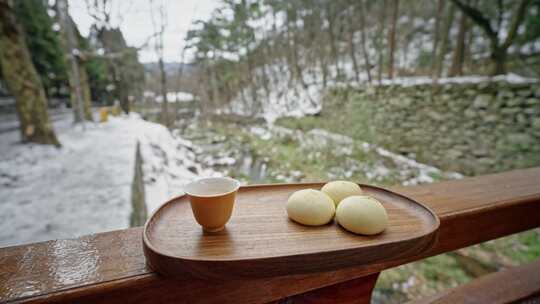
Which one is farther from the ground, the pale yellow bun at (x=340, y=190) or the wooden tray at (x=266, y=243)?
the pale yellow bun at (x=340, y=190)

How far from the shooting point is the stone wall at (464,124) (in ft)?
8.91

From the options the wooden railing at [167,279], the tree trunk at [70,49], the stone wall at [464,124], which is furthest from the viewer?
the tree trunk at [70,49]

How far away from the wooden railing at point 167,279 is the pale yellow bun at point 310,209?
0.07 meters

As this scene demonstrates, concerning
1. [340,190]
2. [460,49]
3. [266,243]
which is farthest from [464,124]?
[266,243]

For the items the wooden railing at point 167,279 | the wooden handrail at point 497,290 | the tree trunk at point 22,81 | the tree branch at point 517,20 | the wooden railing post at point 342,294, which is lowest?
the wooden handrail at point 497,290

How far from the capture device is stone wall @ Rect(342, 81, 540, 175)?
2.72m

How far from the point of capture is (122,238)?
1.16 ft

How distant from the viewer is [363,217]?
36 cm

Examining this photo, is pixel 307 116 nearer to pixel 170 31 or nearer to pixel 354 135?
pixel 354 135

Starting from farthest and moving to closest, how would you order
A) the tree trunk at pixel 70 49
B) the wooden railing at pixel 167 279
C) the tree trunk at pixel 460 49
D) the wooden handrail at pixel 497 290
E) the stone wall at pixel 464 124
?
the tree trunk at pixel 70 49
the tree trunk at pixel 460 49
the stone wall at pixel 464 124
the wooden handrail at pixel 497 290
the wooden railing at pixel 167 279

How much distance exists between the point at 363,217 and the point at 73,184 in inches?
98.5

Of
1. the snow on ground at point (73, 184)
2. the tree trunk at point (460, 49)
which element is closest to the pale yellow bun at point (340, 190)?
the snow on ground at point (73, 184)

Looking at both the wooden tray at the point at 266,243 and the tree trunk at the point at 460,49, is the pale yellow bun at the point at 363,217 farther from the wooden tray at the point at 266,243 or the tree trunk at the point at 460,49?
the tree trunk at the point at 460,49

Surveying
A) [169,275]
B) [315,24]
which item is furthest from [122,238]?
[315,24]
